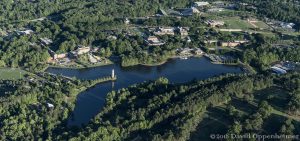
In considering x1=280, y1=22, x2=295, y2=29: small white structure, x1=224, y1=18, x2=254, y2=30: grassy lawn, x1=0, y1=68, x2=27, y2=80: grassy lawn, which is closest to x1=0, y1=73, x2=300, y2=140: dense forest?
x1=0, y1=68, x2=27, y2=80: grassy lawn

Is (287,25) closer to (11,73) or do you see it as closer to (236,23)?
(236,23)

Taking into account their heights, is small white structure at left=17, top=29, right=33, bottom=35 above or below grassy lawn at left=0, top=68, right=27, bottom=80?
above

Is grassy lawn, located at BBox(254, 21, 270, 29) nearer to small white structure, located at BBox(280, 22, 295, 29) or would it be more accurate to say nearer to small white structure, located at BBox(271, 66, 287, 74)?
small white structure, located at BBox(280, 22, 295, 29)

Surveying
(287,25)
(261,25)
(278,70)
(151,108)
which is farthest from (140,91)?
(287,25)

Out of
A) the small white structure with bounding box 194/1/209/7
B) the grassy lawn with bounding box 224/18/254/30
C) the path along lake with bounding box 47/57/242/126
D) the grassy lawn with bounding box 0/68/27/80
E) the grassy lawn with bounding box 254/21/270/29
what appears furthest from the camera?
the small white structure with bounding box 194/1/209/7

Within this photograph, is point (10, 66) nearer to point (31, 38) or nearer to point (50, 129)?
point (31, 38)
